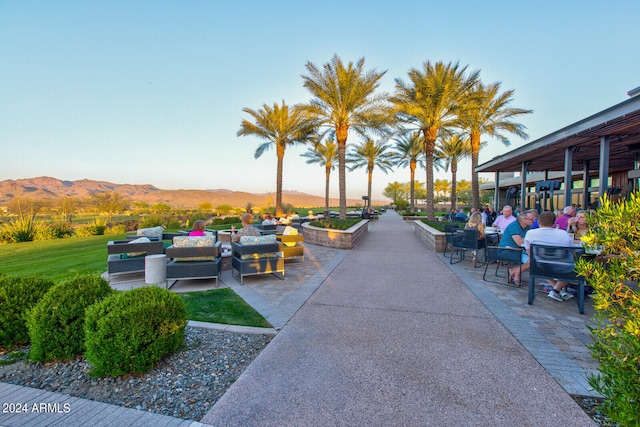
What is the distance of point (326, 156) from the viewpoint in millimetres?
30859

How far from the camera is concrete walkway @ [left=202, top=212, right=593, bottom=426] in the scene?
2.04 metres

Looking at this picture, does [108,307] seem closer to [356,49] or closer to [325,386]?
[325,386]

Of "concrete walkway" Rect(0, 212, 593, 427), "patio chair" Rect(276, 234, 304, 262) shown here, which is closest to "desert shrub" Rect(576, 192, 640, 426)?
"concrete walkway" Rect(0, 212, 593, 427)

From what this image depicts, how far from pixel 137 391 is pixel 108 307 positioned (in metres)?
0.83

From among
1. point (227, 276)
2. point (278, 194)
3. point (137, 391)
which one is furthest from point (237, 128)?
point (137, 391)

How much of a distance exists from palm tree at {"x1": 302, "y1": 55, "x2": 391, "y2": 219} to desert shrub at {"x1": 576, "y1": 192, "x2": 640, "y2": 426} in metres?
12.8

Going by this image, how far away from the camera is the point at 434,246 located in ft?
29.7

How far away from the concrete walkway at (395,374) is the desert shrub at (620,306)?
2.08 feet

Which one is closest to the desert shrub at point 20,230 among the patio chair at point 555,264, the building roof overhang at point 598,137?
the patio chair at point 555,264

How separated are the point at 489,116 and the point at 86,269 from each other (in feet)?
68.0

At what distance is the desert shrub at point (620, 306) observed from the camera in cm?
151

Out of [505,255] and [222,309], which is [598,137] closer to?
[505,255]

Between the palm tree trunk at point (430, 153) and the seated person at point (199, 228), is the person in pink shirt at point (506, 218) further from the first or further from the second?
the palm tree trunk at point (430, 153)

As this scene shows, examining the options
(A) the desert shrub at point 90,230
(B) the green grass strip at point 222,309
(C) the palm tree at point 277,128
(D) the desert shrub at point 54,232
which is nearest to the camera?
(B) the green grass strip at point 222,309
